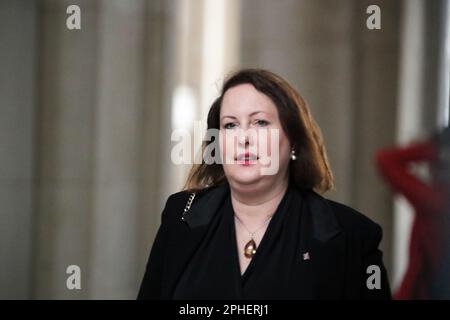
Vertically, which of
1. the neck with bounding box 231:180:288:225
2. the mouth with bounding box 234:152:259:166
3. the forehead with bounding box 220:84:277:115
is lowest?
the neck with bounding box 231:180:288:225

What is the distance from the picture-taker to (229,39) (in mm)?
1641

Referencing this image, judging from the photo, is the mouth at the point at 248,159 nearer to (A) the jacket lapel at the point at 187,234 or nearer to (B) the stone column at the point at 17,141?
(A) the jacket lapel at the point at 187,234

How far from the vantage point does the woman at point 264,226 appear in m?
1.21

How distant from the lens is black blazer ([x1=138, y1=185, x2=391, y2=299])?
1211 mm

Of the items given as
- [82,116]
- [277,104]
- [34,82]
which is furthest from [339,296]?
[34,82]

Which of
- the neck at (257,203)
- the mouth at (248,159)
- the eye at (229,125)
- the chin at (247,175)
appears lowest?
the neck at (257,203)

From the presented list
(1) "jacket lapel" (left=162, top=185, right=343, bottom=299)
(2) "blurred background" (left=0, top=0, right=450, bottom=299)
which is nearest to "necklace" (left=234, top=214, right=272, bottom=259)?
(1) "jacket lapel" (left=162, top=185, right=343, bottom=299)

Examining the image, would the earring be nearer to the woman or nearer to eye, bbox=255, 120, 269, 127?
the woman

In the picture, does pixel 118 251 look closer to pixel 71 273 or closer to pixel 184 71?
pixel 71 273

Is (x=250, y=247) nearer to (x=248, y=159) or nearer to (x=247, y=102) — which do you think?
(x=248, y=159)

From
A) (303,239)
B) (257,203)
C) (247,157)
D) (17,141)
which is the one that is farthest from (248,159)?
(17,141)

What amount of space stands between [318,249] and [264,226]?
5.5 inches

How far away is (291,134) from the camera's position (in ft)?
4.29

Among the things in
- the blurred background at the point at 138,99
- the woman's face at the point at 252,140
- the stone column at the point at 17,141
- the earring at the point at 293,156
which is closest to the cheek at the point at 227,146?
the woman's face at the point at 252,140
